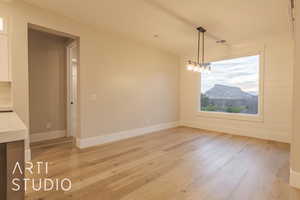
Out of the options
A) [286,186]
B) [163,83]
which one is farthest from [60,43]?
[286,186]

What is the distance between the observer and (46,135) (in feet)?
13.3

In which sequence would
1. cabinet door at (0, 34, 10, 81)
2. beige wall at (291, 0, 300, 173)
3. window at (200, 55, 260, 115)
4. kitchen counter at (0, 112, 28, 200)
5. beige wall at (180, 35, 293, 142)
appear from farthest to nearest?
1. window at (200, 55, 260, 115)
2. beige wall at (180, 35, 293, 142)
3. cabinet door at (0, 34, 10, 81)
4. beige wall at (291, 0, 300, 173)
5. kitchen counter at (0, 112, 28, 200)

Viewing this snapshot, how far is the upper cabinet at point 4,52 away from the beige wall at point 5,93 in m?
0.17

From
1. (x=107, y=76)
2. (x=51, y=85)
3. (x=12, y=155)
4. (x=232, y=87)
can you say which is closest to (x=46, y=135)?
(x=51, y=85)

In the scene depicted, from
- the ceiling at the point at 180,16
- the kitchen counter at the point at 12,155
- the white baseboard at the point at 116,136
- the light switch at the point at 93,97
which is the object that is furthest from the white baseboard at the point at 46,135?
the kitchen counter at the point at 12,155

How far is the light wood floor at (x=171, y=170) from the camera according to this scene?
1849 mm

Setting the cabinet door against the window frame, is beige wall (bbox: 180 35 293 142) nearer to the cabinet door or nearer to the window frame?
the window frame

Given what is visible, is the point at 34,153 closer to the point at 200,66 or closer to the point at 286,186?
the point at 200,66

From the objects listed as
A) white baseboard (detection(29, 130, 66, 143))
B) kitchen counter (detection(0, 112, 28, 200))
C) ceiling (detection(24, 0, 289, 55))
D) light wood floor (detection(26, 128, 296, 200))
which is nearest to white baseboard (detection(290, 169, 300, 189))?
light wood floor (detection(26, 128, 296, 200))

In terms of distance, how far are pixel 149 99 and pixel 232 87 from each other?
8.44 feet

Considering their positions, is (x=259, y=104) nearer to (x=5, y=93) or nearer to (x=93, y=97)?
(x=93, y=97)

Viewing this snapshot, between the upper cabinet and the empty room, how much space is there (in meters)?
0.01

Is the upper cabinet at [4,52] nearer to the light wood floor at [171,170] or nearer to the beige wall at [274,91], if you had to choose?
the light wood floor at [171,170]

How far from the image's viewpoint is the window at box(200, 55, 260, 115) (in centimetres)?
448
